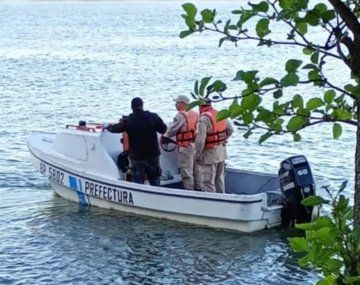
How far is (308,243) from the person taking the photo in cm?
245

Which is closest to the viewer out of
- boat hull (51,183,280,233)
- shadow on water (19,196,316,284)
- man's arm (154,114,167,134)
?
shadow on water (19,196,316,284)

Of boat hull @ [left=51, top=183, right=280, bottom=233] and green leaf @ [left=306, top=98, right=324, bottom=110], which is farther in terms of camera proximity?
boat hull @ [left=51, top=183, right=280, bottom=233]

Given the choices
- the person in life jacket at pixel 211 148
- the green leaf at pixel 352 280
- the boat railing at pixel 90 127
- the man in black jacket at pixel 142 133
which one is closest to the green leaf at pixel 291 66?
the green leaf at pixel 352 280

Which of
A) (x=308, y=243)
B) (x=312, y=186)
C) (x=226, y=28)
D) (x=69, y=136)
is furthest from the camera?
(x=69, y=136)

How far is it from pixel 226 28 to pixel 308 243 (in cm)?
70

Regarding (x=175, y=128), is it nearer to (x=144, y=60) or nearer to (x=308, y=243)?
(x=308, y=243)

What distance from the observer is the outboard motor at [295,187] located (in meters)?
10.6

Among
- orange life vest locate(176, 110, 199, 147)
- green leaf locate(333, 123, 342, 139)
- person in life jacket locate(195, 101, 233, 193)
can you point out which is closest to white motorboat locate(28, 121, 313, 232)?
person in life jacket locate(195, 101, 233, 193)

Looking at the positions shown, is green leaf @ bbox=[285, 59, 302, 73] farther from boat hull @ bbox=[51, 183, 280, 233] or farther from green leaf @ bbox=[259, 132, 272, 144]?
boat hull @ bbox=[51, 183, 280, 233]

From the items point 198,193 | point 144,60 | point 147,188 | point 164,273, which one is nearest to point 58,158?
point 147,188

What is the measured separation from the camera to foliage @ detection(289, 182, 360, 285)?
94.9 inches

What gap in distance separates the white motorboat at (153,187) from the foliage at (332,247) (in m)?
8.06

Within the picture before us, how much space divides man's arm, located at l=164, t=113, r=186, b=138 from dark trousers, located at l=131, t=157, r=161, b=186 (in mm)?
429

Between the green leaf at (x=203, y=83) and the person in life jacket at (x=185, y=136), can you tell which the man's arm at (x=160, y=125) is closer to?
the person in life jacket at (x=185, y=136)
